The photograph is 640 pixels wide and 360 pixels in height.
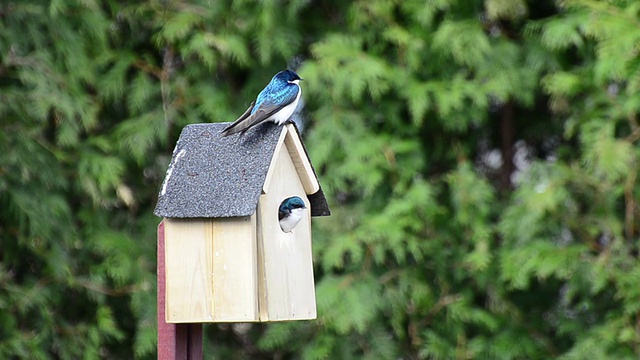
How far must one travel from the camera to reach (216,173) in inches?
111

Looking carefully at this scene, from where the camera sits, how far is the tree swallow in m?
3.00

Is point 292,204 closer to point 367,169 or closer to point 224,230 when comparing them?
point 224,230

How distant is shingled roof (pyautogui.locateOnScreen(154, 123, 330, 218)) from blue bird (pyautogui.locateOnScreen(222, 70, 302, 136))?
52 millimetres

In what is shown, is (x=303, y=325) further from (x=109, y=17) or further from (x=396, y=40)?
(x=109, y=17)

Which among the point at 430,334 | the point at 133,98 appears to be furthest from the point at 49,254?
the point at 430,334

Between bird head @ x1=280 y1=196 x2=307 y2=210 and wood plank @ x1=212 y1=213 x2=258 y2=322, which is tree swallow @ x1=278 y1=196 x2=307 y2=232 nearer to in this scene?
bird head @ x1=280 y1=196 x2=307 y2=210

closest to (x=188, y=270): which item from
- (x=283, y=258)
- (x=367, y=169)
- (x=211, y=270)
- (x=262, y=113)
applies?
(x=211, y=270)

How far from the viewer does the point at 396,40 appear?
17.2 feet

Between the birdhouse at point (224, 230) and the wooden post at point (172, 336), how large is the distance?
58mm


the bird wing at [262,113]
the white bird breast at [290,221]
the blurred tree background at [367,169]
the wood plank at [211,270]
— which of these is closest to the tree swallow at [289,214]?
the white bird breast at [290,221]

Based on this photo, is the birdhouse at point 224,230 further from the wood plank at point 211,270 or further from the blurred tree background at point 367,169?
the blurred tree background at point 367,169

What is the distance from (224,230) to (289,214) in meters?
0.27

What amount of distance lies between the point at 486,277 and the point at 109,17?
8.42ft

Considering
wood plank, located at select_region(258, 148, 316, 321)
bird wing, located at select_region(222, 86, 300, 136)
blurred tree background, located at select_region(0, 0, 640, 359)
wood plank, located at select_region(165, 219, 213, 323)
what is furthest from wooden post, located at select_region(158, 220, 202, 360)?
blurred tree background, located at select_region(0, 0, 640, 359)
